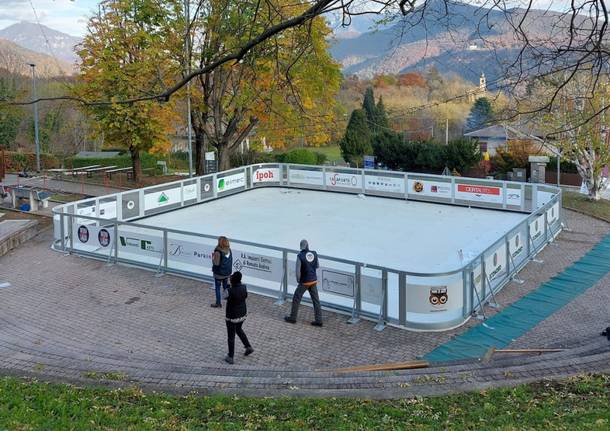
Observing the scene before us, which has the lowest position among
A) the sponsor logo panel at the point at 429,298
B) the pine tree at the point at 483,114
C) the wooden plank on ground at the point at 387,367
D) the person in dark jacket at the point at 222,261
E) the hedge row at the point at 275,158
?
the wooden plank on ground at the point at 387,367

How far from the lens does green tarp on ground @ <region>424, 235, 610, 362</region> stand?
441 inches

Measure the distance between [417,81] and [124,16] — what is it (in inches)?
1934

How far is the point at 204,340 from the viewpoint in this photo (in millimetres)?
11586

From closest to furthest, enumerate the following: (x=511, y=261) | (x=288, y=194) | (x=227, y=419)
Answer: (x=227, y=419) → (x=511, y=261) → (x=288, y=194)

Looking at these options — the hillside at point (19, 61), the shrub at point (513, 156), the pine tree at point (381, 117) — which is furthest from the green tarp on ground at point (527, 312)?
the hillside at point (19, 61)

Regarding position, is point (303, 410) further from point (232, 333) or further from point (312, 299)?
point (312, 299)

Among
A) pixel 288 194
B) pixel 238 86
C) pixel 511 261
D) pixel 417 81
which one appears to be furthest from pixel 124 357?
pixel 417 81

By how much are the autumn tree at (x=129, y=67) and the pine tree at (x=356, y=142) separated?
1671 centimetres

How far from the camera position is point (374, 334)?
1190 centimetres

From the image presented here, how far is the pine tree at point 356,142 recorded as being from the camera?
46.1 meters

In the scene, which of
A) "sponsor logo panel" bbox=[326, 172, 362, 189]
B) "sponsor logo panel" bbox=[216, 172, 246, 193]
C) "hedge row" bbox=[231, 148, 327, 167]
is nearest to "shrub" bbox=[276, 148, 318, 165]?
"hedge row" bbox=[231, 148, 327, 167]

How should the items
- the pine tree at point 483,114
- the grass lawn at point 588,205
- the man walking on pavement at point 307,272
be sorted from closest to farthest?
the pine tree at point 483,114 < the man walking on pavement at point 307,272 < the grass lawn at point 588,205

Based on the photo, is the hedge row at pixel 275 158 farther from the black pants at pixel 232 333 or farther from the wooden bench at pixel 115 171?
the black pants at pixel 232 333

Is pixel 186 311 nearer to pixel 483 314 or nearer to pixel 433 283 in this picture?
pixel 433 283
